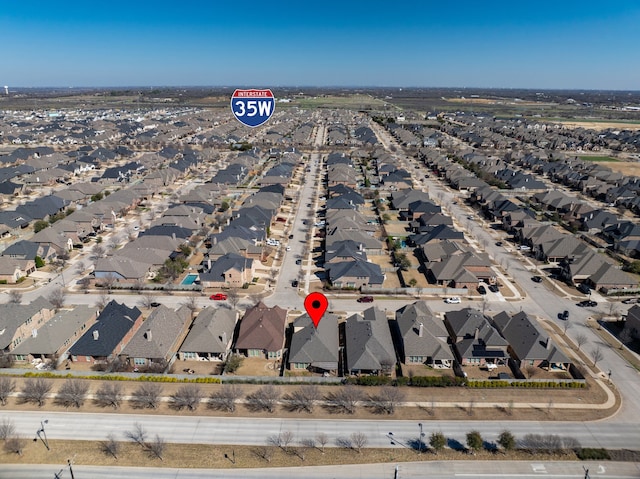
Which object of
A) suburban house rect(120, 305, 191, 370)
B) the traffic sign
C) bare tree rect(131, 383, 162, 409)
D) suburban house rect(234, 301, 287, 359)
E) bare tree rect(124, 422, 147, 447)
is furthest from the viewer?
suburban house rect(234, 301, 287, 359)

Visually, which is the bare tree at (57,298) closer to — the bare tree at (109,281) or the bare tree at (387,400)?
the bare tree at (109,281)

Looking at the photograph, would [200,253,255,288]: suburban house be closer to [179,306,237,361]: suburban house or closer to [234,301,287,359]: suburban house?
[179,306,237,361]: suburban house

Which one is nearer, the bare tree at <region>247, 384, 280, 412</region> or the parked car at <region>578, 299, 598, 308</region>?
Result: the bare tree at <region>247, 384, 280, 412</region>

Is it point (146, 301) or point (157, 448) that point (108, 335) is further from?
point (157, 448)

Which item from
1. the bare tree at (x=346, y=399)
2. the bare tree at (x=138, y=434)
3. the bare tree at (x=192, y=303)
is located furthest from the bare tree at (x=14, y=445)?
the bare tree at (x=346, y=399)

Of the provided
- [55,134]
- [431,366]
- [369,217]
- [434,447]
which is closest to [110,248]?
[369,217]

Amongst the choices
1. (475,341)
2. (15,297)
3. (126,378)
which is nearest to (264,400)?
(126,378)

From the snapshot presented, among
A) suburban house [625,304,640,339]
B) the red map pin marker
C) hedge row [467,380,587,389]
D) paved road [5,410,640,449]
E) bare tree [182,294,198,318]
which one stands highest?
the red map pin marker

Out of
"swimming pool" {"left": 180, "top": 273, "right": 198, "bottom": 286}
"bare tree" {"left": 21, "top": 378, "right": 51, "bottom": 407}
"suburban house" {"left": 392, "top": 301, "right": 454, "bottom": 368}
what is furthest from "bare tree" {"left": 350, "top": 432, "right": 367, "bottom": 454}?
"swimming pool" {"left": 180, "top": 273, "right": 198, "bottom": 286}
